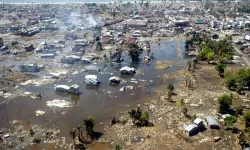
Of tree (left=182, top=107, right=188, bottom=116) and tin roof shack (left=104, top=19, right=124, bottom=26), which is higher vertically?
tin roof shack (left=104, top=19, right=124, bottom=26)

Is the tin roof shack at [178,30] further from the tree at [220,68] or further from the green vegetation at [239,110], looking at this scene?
the green vegetation at [239,110]

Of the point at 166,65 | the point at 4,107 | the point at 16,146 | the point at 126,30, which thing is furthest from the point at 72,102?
the point at 126,30

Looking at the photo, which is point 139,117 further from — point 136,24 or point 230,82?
point 136,24

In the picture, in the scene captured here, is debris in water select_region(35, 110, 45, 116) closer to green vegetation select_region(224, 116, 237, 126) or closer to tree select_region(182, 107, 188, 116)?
tree select_region(182, 107, 188, 116)

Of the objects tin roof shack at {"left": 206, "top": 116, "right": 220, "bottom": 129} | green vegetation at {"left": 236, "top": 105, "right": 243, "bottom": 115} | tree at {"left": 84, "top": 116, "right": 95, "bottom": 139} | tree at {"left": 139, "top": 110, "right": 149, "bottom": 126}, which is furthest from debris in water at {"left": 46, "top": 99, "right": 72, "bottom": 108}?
green vegetation at {"left": 236, "top": 105, "right": 243, "bottom": 115}

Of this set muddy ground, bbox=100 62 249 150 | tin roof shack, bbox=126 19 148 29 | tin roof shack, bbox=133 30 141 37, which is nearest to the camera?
muddy ground, bbox=100 62 249 150

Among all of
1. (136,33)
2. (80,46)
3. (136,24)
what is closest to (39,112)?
(80,46)
